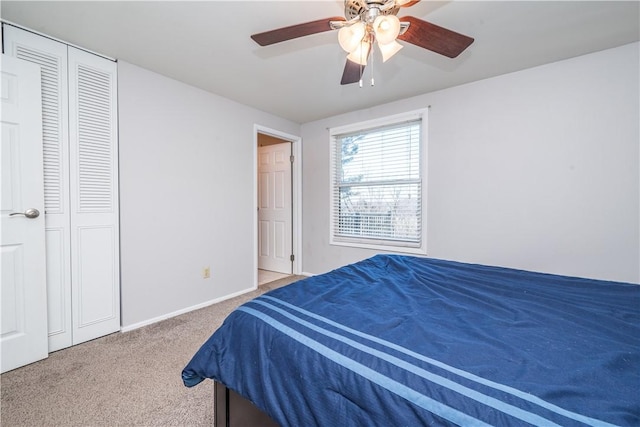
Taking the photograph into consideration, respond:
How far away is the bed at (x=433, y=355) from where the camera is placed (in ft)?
2.00

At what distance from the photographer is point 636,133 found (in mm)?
1993

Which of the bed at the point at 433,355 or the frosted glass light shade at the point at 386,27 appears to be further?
the frosted glass light shade at the point at 386,27

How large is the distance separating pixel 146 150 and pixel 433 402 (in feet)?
8.87

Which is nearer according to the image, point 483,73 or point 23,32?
point 23,32

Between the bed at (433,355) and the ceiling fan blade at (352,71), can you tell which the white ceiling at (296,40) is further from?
the bed at (433,355)

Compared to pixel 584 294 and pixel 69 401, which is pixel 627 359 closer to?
pixel 584 294

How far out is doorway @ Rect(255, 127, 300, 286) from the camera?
395 cm

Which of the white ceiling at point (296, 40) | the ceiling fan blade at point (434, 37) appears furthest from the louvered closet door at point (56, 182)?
the ceiling fan blade at point (434, 37)

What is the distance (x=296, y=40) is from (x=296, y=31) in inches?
26.8

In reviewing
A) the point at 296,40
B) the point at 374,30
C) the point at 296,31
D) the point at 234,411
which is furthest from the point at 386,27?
the point at 234,411

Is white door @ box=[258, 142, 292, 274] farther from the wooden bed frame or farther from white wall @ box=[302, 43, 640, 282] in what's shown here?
the wooden bed frame

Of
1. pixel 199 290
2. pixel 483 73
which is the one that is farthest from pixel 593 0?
pixel 199 290

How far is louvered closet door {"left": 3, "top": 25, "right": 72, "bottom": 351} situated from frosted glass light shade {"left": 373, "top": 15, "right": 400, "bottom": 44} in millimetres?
2265

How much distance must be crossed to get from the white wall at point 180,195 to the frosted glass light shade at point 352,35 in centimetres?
191
